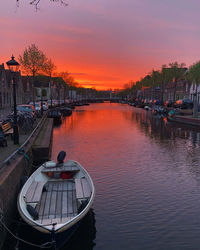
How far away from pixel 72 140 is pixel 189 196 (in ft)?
58.5

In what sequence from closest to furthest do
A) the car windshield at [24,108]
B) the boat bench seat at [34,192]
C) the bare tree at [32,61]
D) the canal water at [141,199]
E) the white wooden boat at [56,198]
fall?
the white wooden boat at [56,198]
the canal water at [141,199]
the boat bench seat at [34,192]
the car windshield at [24,108]
the bare tree at [32,61]

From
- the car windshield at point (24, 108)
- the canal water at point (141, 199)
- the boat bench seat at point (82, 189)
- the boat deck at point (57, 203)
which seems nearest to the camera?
the boat deck at point (57, 203)

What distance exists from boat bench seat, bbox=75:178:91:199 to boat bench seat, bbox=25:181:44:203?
4.45 feet

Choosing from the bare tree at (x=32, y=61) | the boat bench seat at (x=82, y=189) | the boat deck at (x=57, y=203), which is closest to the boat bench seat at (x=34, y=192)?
the boat deck at (x=57, y=203)

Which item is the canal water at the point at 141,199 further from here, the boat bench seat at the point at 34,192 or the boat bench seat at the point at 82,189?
the boat bench seat at the point at 34,192

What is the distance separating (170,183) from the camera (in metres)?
14.6

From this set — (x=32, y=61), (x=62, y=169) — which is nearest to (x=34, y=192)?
(x=62, y=169)

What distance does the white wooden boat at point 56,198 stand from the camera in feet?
24.2

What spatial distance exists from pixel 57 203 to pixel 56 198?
453 millimetres

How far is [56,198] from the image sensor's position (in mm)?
9648

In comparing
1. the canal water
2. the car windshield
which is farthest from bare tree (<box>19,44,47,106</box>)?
the canal water

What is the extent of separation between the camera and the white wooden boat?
7.39 metres

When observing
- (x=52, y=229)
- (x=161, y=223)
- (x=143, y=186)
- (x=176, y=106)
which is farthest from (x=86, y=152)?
(x=176, y=106)

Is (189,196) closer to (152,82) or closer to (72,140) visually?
(72,140)
